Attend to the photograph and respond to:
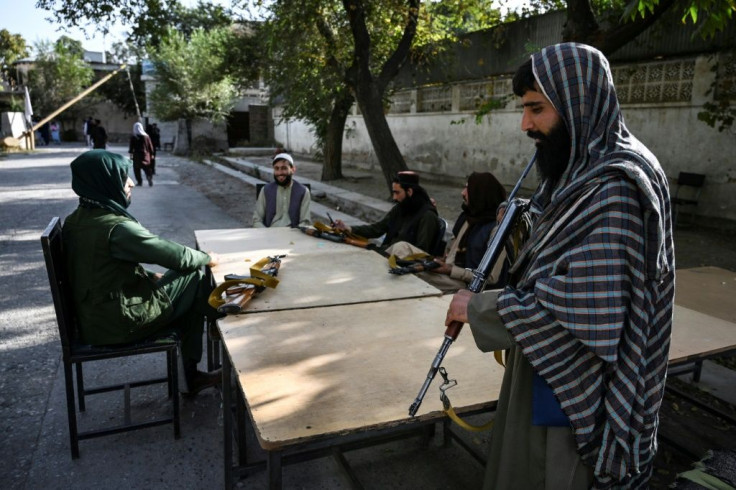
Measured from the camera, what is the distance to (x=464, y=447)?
8.74 feet

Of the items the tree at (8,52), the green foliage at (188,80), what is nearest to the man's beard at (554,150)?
the green foliage at (188,80)

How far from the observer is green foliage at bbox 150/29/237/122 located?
78.4 feet

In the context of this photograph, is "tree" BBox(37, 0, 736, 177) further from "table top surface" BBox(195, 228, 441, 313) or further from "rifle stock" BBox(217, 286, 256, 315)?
"rifle stock" BBox(217, 286, 256, 315)

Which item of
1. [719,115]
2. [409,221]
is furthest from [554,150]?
[719,115]

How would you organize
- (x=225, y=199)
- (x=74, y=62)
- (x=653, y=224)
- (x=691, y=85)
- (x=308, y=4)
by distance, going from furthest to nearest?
(x=74, y=62) < (x=225, y=199) < (x=308, y=4) < (x=691, y=85) < (x=653, y=224)

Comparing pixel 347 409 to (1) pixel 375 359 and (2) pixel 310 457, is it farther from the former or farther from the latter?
(2) pixel 310 457

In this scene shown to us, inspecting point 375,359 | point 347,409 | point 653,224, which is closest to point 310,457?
point 375,359

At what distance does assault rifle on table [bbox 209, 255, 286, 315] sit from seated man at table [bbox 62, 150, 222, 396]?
0.34 meters

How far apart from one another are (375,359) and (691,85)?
25.3ft

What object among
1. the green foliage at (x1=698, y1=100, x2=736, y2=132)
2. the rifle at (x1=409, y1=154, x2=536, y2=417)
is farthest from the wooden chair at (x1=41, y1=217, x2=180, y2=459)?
the green foliage at (x1=698, y1=100, x2=736, y2=132)

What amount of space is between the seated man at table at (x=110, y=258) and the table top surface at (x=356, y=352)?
1.49 feet

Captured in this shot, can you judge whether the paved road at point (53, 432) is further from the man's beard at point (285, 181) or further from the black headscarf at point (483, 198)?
the man's beard at point (285, 181)

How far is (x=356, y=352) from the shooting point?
81.2 inches

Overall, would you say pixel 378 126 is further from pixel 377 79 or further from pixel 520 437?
pixel 520 437
